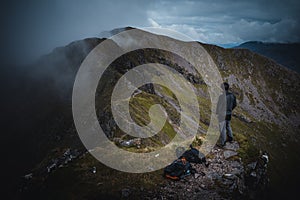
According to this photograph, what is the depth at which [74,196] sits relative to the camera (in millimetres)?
18938

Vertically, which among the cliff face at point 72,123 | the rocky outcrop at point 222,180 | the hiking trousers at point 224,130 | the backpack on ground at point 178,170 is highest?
the hiking trousers at point 224,130

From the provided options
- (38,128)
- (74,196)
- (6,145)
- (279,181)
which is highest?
(74,196)

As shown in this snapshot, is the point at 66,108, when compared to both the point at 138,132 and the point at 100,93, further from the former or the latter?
the point at 138,132

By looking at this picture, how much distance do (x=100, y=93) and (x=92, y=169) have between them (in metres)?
97.7

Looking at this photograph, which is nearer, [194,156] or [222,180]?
[222,180]

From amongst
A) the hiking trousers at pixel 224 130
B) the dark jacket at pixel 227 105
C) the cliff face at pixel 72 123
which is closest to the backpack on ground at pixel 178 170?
Answer: the cliff face at pixel 72 123

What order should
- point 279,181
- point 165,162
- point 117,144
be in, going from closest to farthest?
point 165,162, point 117,144, point 279,181

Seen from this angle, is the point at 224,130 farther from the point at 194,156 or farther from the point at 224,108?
the point at 194,156

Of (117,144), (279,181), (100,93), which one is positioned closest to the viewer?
(117,144)

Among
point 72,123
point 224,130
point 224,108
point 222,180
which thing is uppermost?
point 224,108

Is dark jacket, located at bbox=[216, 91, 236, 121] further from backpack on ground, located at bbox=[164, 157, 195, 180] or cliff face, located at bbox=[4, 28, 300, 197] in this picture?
backpack on ground, located at bbox=[164, 157, 195, 180]

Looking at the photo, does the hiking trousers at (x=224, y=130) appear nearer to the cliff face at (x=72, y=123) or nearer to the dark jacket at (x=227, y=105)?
the dark jacket at (x=227, y=105)

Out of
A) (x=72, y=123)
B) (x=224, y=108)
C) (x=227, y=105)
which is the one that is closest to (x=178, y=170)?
(x=224, y=108)

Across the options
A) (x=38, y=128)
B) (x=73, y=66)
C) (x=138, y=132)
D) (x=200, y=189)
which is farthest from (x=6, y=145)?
(x=200, y=189)
